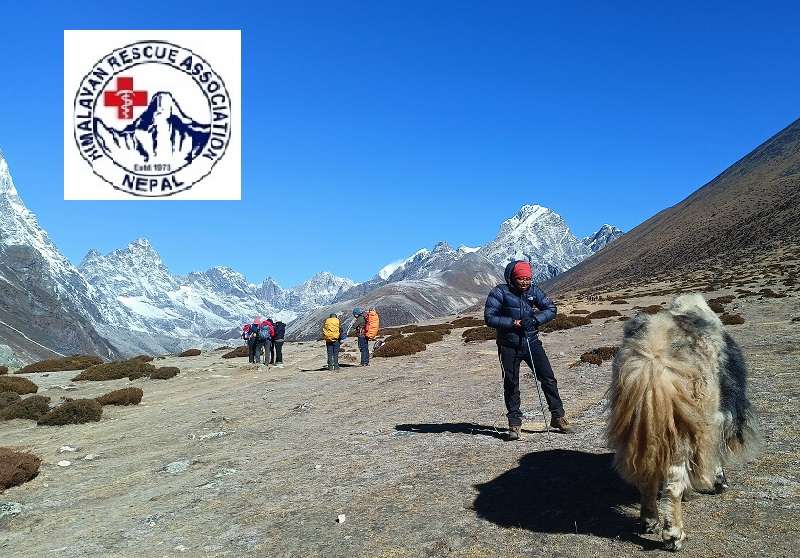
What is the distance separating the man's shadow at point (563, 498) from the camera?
223 inches

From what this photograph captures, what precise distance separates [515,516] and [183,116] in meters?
Answer: 21.1

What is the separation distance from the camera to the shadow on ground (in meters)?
9.79

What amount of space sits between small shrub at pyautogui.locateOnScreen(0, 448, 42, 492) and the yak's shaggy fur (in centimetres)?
931

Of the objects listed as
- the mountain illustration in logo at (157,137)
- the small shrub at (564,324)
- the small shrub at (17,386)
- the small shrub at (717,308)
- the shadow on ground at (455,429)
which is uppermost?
the mountain illustration in logo at (157,137)

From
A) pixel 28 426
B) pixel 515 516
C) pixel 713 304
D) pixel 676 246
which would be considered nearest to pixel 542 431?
pixel 515 516

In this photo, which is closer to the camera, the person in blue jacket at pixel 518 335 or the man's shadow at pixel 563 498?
the man's shadow at pixel 563 498

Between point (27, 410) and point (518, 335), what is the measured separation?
14854 millimetres

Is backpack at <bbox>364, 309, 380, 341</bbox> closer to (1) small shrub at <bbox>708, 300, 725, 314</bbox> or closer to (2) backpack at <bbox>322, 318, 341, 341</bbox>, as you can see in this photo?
(2) backpack at <bbox>322, 318, 341, 341</bbox>

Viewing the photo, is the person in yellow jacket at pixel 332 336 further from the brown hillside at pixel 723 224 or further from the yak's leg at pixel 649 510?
the brown hillside at pixel 723 224

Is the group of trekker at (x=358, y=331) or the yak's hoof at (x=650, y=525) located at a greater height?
the group of trekker at (x=358, y=331)

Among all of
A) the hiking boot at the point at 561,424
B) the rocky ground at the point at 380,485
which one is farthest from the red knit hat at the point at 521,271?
the rocky ground at the point at 380,485

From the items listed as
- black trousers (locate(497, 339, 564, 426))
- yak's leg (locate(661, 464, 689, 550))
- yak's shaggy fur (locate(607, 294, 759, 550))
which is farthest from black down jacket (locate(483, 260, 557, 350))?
yak's leg (locate(661, 464, 689, 550))

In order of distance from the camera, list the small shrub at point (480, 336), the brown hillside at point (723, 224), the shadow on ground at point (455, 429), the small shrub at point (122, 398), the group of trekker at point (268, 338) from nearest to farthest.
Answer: the shadow on ground at point (455, 429) → the small shrub at point (122, 398) → the small shrub at point (480, 336) → the group of trekker at point (268, 338) → the brown hillside at point (723, 224)

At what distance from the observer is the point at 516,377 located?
9.27 meters
